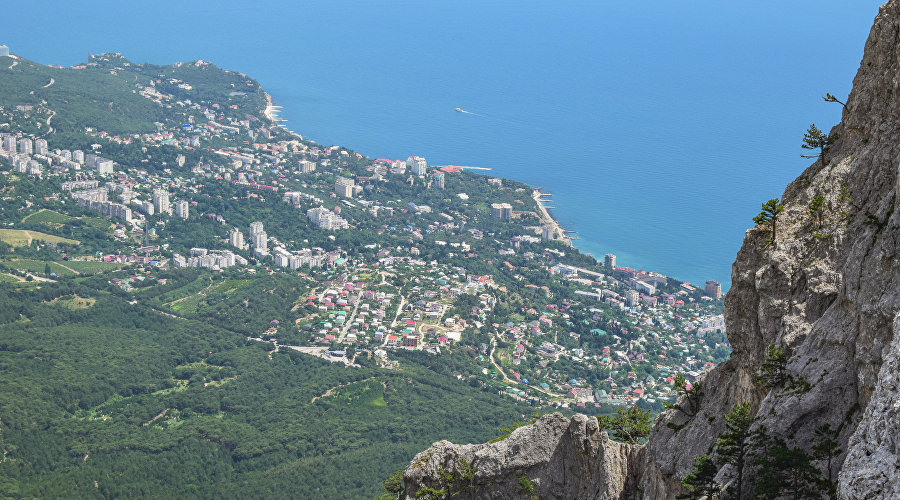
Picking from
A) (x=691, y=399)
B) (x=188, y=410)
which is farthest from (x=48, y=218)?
(x=691, y=399)

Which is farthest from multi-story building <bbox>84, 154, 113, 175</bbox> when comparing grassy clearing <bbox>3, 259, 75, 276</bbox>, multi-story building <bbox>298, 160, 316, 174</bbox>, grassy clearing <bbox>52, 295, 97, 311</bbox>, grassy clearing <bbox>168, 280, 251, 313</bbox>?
grassy clearing <bbox>52, 295, 97, 311</bbox>

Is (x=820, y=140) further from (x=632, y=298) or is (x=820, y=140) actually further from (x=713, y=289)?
(x=713, y=289)

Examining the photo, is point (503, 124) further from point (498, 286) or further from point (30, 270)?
point (30, 270)

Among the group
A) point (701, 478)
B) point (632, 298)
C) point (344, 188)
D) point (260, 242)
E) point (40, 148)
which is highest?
point (344, 188)

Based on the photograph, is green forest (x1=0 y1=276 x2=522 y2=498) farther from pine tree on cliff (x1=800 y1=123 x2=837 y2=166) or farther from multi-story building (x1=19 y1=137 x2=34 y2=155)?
multi-story building (x1=19 y1=137 x2=34 y2=155)

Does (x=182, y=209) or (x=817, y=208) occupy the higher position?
(x=182, y=209)

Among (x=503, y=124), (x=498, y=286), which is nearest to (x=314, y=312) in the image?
(x=498, y=286)

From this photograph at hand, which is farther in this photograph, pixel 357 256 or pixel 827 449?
pixel 357 256

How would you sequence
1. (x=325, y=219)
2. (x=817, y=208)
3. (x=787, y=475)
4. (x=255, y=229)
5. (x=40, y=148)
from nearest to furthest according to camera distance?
(x=787, y=475) < (x=817, y=208) < (x=255, y=229) < (x=325, y=219) < (x=40, y=148)
